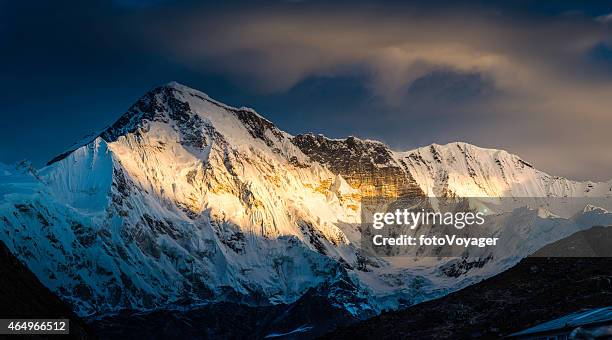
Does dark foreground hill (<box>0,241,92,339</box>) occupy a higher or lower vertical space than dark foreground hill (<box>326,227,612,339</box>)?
higher

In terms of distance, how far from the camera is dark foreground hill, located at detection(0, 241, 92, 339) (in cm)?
9625

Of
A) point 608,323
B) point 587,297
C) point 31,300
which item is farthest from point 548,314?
point 31,300

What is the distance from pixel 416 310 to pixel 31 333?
3478cm

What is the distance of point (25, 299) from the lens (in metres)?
101

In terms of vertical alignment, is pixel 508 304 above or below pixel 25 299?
below

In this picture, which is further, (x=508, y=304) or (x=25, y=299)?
(x=25, y=299)

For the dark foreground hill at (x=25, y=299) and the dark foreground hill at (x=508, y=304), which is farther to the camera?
the dark foreground hill at (x=25, y=299)

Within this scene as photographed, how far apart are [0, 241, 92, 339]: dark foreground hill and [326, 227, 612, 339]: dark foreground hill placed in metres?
27.9

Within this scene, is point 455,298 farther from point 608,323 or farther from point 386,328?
point 608,323

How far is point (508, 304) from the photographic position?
8988 cm

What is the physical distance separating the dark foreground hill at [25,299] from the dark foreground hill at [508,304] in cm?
2790

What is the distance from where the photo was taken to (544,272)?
95062 mm

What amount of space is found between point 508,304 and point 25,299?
4640 centimetres

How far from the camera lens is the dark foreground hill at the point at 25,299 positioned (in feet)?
316
